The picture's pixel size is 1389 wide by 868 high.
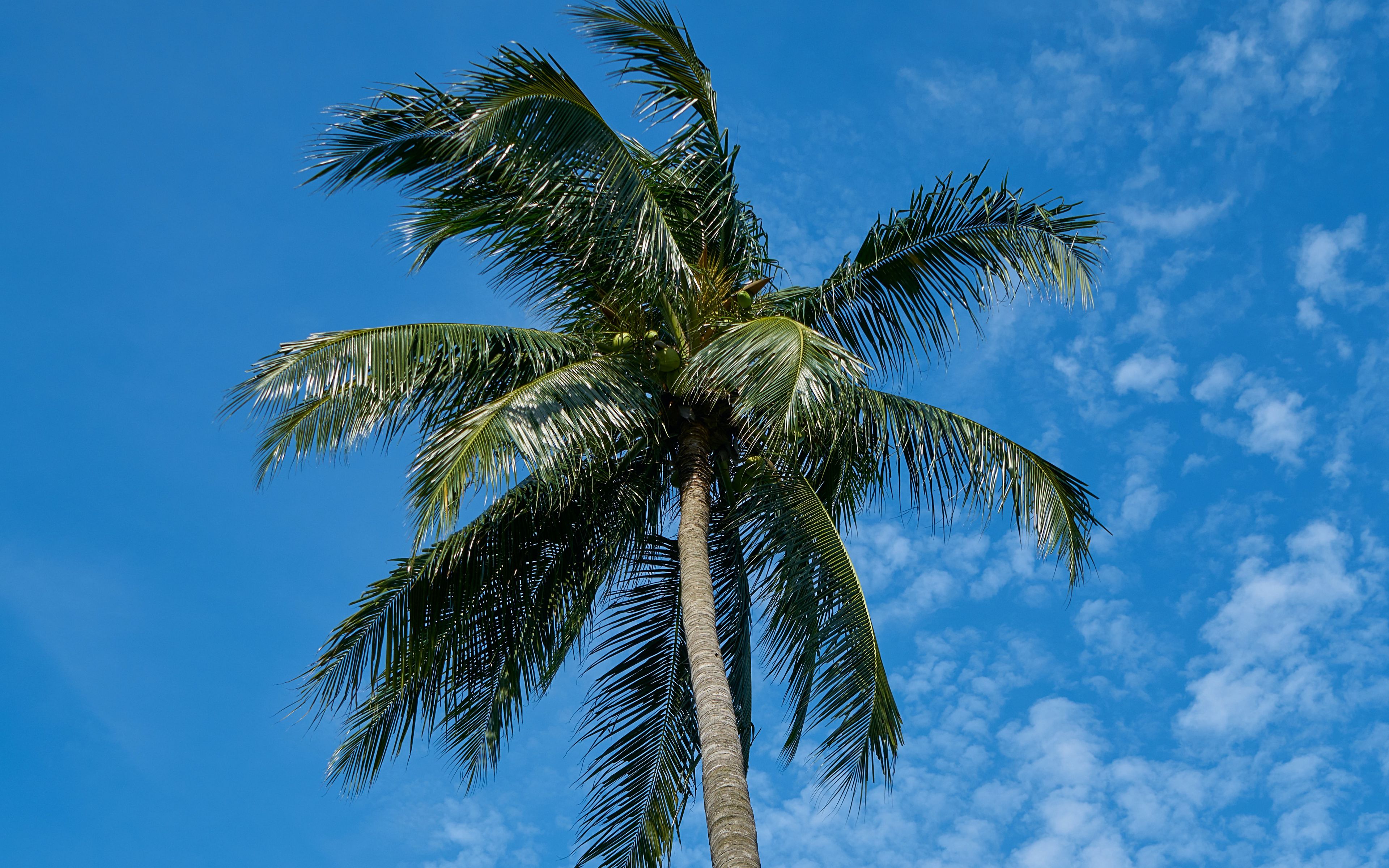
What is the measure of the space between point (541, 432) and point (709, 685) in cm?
198

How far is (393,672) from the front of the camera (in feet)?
30.8

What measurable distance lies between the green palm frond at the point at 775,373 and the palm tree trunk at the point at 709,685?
1.91ft

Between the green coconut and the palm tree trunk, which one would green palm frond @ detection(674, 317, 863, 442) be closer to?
the green coconut

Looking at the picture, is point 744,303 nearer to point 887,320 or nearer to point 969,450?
point 887,320

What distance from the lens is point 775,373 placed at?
8.23 m

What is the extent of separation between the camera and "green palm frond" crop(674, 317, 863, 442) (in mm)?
8094

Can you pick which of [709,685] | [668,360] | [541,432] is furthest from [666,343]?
[709,685]

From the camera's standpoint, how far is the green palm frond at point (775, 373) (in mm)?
8094

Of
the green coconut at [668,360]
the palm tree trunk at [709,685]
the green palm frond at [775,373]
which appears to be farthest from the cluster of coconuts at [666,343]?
the palm tree trunk at [709,685]

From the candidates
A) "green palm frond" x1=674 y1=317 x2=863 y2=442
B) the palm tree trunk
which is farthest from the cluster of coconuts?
the palm tree trunk

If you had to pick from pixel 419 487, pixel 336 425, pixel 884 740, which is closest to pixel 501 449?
pixel 419 487

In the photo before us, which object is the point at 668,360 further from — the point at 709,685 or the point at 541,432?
the point at 709,685

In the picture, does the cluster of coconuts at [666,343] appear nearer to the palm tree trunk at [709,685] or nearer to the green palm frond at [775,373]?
the green palm frond at [775,373]

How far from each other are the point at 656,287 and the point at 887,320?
228 centimetres
